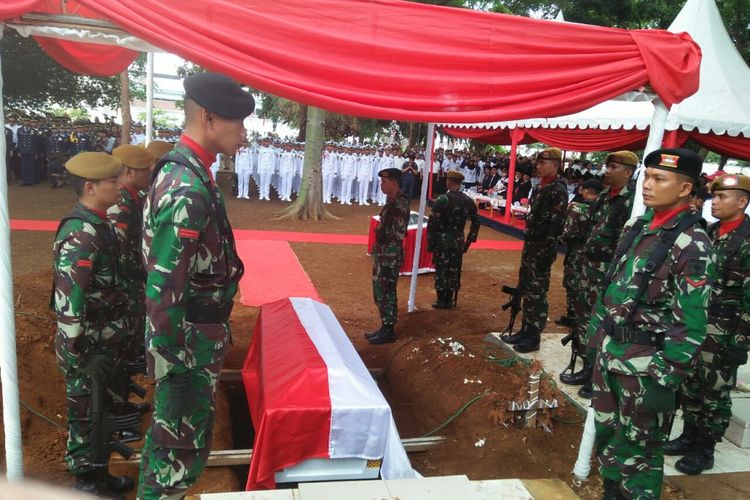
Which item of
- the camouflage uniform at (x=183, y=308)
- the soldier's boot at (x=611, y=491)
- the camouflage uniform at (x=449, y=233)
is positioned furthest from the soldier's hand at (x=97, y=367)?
the camouflage uniform at (x=449, y=233)

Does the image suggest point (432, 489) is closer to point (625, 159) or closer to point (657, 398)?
point (657, 398)

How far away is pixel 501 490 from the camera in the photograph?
2.01 meters

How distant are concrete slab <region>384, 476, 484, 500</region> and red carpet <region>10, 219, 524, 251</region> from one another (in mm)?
8731

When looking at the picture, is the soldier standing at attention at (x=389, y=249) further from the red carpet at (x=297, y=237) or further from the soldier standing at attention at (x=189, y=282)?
the red carpet at (x=297, y=237)

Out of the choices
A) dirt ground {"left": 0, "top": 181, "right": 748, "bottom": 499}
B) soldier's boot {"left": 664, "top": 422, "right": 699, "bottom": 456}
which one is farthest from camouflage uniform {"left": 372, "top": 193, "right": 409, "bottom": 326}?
soldier's boot {"left": 664, "top": 422, "right": 699, "bottom": 456}

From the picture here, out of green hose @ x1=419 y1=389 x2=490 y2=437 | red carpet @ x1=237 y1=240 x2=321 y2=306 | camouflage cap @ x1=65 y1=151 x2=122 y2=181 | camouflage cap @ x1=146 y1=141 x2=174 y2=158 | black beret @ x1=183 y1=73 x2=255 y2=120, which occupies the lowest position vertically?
red carpet @ x1=237 y1=240 x2=321 y2=306

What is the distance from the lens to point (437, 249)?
709 centimetres

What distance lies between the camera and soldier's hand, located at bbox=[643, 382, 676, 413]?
2678 mm

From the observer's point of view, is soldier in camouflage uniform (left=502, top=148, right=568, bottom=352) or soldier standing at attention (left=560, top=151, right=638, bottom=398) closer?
soldier standing at attention (left=560, top=151, right=638, bottom=398)

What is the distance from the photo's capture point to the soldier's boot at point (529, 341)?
5.16 metres

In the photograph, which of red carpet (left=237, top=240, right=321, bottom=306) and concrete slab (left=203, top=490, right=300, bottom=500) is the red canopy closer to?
concrete slab (left=203, top=490, right=300, bottom=500)

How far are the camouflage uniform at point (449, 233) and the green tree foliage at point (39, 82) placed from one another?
43.8ft

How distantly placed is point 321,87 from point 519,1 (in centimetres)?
1945

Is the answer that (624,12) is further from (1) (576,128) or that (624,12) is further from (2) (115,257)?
(2) (115,257)
